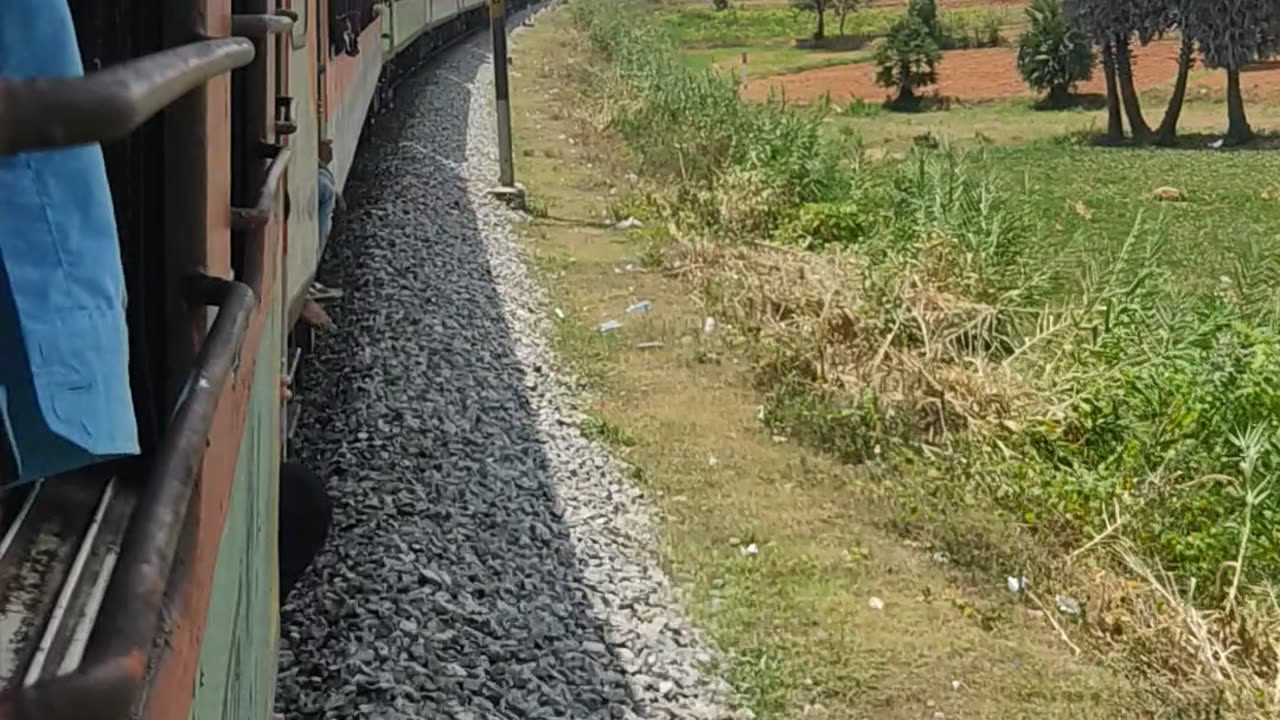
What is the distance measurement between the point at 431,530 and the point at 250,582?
2.91m

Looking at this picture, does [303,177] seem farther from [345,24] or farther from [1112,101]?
[1112,101]

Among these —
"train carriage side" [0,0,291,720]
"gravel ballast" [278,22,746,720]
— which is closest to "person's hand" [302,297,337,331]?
"gravel ballast" [278,22,746,720]

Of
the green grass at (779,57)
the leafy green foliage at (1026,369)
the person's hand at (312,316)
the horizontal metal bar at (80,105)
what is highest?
the green grass at (779,57)

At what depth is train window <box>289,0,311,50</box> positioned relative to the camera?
4414 millimetres

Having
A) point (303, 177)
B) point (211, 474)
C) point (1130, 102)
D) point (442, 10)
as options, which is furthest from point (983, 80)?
point (211, 474)

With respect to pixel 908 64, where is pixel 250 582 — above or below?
below

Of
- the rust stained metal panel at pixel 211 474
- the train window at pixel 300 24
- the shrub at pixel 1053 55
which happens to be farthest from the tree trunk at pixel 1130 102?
the rust stained metal panel at pixel 211 474

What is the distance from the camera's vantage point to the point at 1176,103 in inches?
1419

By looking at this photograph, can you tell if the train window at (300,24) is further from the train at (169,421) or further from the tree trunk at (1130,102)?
the tree trunk at (1130,102)

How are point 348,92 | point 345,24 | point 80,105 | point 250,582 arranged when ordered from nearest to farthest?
point 80,105
point 250,582
point 345,24
point 348,92

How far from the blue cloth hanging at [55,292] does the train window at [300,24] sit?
3.20 m

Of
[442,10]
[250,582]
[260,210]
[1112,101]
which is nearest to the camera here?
[260,210]

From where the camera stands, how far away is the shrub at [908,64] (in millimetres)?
42031

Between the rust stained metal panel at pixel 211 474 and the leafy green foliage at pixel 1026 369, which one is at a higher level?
the rust stained metal panel at pixel 211 474
